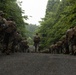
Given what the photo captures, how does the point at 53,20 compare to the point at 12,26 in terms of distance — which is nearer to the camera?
the point at 12,26

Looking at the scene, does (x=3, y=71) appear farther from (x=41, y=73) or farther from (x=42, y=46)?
(x=42, y=46)

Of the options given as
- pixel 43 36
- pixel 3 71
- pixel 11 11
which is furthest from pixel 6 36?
pixel 43 36

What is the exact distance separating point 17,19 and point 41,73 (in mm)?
25330

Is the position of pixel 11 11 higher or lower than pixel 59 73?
higher

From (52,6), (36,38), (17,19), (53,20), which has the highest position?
(52,6)

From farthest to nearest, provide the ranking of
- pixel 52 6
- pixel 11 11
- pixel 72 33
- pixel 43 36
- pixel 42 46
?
pixel 52 6, pixel 43 36, pixel 42 46, pixel 11 11, pixel 72 33

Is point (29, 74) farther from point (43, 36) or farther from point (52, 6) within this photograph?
point (52, 6)

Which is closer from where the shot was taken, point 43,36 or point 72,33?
point 72,33

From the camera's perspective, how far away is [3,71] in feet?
28.2

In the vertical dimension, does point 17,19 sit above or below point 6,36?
above

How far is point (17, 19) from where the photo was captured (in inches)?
1305

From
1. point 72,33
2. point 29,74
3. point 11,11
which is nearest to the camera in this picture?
point 29,74

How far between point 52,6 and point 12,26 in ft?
223

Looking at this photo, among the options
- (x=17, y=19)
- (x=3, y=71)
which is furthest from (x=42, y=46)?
(x=3, y=71)
